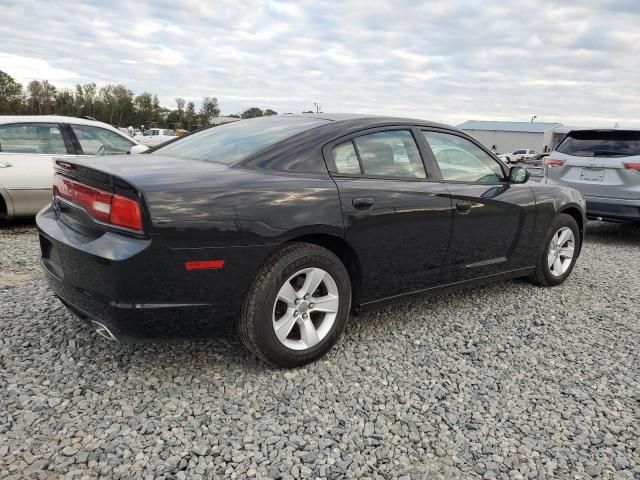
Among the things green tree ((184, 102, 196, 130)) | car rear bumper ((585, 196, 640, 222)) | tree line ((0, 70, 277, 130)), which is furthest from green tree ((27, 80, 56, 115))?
car rear bumper ((585, 196, 640, 222))

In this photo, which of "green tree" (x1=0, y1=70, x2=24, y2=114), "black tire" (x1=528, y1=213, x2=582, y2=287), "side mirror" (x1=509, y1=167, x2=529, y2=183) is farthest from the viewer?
"green tree" (x1=0, y1=70, x2=24, y2=114)

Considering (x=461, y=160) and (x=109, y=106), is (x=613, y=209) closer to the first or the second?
(x=461, y=160)

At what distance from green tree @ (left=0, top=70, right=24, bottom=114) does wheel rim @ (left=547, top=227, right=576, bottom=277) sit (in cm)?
7842

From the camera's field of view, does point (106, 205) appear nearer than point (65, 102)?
Yes

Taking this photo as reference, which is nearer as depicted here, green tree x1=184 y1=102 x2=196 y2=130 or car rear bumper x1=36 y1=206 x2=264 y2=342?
car rear bumper x1=36 y1=206 x2=264 y2=342

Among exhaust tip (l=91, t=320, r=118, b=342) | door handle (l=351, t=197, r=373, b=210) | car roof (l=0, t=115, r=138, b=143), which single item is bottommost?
exhaust tip (l=91, t=320, r=118, b=342)

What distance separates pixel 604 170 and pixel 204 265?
6.24 meters

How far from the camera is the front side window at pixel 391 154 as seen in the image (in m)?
3.27

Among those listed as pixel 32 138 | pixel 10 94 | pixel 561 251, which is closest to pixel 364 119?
pixel 561 251

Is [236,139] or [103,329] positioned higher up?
[236,139]

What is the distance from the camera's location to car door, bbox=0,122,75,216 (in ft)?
19.8

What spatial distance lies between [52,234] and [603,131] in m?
6.81

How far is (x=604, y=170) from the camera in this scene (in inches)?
271

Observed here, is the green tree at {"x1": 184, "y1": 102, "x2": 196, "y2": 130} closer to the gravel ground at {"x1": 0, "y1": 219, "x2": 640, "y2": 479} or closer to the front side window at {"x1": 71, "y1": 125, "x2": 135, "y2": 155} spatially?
the front side window at {"x1": 71, "y1": 125, "x2": 135, "y2": 155}
